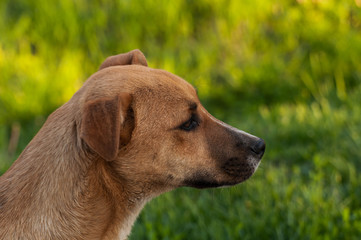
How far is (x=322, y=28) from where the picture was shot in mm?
6258

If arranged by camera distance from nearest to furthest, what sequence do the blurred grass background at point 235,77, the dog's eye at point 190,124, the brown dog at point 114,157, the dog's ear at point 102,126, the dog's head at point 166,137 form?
the dog's ear at point 102,126 → the brown dog at point 114,157 → the dog's head at point 166,137 → the dog's eye at point 190,124 → the blurred grass background at point 235,77

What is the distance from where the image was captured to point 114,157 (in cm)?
235

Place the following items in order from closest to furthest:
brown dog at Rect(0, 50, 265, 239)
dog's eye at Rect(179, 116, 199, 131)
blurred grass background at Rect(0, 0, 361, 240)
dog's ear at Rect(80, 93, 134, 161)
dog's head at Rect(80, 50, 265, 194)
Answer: dog's ear at Rect(80, 93, 134, 161), brown dog at Rect(0, 50, 265, 239), dog's head at Rect(80, 50, 265, 194), dog's eye at Rect(179, 116, 199, 131), blurred grass background at Rect(0, 0, 361, 240)

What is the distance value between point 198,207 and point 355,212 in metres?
1.18

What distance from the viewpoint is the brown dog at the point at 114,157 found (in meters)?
Answer: 2.43

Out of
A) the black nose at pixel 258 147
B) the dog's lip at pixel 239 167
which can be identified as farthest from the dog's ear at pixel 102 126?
the black nose at pixel 258 147

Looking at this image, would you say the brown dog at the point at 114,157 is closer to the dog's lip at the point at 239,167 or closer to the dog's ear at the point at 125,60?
the dog's lip at the point at 239,167

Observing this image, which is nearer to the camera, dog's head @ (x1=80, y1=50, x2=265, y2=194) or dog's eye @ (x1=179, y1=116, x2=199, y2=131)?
dog's head @ (x1=80, y1=50, x2=265, y2=194)

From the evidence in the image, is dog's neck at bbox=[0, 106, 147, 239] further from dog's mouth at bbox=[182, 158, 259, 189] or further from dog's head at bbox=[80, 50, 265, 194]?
dog's mouth at bbox=[182, 158, 259, 189]

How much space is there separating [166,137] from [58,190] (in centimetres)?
63

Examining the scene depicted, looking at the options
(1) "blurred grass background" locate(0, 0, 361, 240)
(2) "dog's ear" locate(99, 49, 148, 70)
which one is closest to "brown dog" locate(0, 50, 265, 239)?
(2) "dog's ear" locate(99, 49, 148, 70)

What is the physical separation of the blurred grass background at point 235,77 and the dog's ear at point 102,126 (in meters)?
1.47

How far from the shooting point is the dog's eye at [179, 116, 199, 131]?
108 inches

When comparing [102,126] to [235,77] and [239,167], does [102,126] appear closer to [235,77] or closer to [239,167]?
[239,167]
